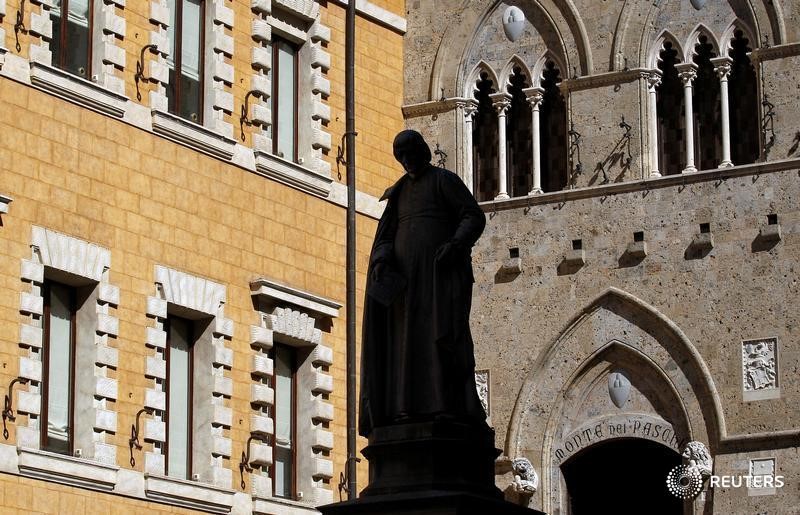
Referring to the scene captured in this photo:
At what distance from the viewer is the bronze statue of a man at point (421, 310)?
49.4ft

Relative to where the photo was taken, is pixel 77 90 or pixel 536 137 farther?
pixel 536 137

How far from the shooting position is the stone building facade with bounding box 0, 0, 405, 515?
21859mm

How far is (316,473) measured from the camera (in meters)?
25.2

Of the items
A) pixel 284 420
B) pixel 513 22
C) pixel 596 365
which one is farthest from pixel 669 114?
pixel 284 420

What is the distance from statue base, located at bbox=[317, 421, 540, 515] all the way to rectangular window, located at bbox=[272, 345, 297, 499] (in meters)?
9.96

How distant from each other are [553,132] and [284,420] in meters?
5.45

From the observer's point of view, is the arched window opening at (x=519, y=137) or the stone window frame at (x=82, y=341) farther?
the arched window opening at (x=519, y=137)

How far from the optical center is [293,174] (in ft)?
84.0

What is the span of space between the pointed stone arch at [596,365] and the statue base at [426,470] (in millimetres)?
11142

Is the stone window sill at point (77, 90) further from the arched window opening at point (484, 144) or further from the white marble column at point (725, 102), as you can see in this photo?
the white marble column at point (725, 102)

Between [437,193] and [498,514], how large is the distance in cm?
244

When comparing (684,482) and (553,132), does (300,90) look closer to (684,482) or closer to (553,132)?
(553,132)

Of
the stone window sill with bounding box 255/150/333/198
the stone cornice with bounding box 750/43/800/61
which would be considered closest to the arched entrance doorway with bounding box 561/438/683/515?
the stone window sill with bounding box 255/150/333/198

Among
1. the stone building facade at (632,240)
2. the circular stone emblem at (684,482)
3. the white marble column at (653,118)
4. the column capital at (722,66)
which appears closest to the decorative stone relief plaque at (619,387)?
the stone building facade at (632,240)
